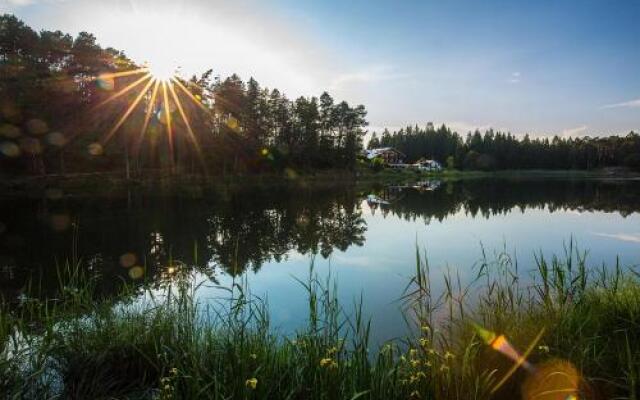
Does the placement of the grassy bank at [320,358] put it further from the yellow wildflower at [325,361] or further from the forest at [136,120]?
→ the forest at [136,120]

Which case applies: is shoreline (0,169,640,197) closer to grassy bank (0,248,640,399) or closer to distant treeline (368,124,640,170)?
grassy bank (0,248,640,399)

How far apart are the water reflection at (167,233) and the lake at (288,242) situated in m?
0.06

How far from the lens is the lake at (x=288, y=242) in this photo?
1044 centimetres

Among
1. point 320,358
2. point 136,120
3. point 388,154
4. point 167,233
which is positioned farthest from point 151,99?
point 388,154

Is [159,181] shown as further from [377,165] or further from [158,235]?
[377,165]

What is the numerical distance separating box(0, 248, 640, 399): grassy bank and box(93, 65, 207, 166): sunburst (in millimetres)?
41075

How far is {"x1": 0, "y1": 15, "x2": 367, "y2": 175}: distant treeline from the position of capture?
35.8 metres

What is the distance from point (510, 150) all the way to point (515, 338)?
13507cm

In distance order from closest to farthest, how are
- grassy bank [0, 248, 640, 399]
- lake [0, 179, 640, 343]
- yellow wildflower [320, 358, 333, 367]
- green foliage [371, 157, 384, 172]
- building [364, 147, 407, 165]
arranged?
yellow wildflower [320, 358, 333, 367], grassy bank [0, 248, 640, 399], lake [0, 179, 640, 343], green foliage [371, 157, 384, 172], building [364, 147, 407, 165]

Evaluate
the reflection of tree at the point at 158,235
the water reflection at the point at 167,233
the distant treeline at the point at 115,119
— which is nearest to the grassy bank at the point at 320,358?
the water reflection at the point at 167,233

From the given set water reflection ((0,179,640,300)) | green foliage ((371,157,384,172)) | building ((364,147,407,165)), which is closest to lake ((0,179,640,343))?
water reflection ((0,179,640,300))

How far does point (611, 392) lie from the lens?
13.2 ft

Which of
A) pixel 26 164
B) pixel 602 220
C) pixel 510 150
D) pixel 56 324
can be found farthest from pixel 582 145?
pixel 56 324

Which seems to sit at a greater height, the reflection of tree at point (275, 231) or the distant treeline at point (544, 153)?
the distant treeline at point (544, 153)
